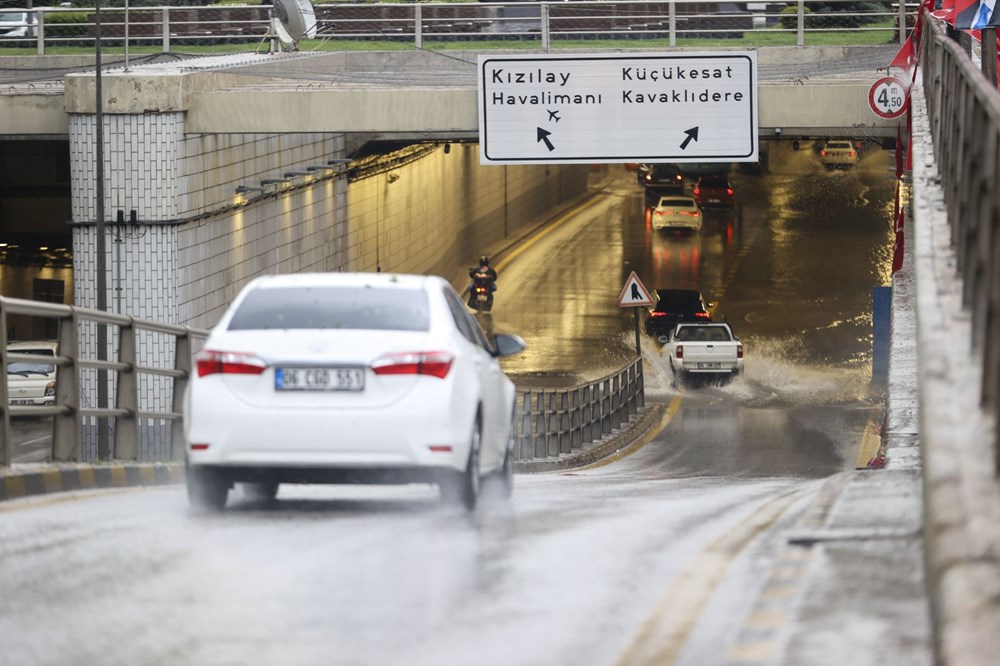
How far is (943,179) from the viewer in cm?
1327

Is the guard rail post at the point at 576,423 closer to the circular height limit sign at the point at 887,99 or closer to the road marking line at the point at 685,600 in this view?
the circular height limit sign at the point at 887,99

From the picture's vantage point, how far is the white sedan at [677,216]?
200 feet

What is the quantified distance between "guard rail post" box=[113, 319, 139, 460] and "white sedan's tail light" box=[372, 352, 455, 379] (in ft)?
12.9

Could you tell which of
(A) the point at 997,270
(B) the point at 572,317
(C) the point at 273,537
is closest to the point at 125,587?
(C) the point at 273,537

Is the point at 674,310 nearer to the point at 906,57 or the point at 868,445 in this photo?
the point at 868,445

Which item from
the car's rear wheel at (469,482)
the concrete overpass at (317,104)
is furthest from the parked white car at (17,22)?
the car's rear wheel at (469,482)

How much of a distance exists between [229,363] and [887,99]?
1848cm

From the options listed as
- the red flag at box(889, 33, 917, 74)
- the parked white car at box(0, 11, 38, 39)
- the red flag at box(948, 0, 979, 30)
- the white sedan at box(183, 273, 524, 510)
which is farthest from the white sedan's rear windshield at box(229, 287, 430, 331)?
the parked white car at box(0, 11, 38, 39)

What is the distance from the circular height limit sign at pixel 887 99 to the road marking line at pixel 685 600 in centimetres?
1757

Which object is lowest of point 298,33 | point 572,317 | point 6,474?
point 572,317

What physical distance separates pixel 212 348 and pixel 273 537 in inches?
48.9

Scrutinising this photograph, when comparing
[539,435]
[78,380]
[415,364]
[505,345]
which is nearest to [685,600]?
[415,364]

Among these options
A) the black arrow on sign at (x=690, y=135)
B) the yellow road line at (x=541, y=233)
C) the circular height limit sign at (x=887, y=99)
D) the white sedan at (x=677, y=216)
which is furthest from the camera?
the white sedan at (x=677, y=216)

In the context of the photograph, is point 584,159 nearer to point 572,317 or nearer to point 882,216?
point 572,317
